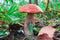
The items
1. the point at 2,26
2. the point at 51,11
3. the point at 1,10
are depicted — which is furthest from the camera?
the point at 51,11

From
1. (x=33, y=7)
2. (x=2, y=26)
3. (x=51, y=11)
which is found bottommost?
(x=51, y=11)

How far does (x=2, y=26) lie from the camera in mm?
2109

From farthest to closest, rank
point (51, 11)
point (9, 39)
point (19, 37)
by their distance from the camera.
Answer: point (51, 11) < point (19, 37) < point (9, 39)

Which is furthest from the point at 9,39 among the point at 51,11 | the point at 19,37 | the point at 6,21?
the point at 51,11

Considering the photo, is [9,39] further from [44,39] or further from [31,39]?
[44,39]

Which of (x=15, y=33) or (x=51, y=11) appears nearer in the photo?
(x=15, y=33)

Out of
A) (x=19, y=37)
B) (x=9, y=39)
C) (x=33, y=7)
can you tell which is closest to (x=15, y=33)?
(x=19, y=37)

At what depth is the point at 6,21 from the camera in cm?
209

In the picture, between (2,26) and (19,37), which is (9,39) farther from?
(2,26)

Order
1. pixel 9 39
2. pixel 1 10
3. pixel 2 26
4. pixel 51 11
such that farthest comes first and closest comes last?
pixel 51 11 < pixel 1 10 < pixel 2 26 < pixel 9 39

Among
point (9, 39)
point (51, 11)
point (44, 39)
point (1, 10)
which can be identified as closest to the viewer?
point (44, 39)

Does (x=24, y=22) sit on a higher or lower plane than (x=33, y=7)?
lower

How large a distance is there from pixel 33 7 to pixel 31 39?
0.49 m

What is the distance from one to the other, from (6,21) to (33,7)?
13.3 inches
